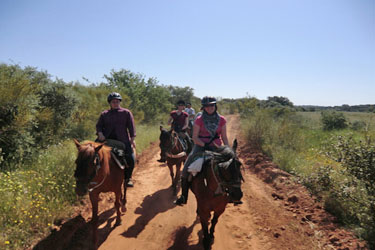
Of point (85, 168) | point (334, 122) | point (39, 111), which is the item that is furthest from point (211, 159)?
point (334, 122)

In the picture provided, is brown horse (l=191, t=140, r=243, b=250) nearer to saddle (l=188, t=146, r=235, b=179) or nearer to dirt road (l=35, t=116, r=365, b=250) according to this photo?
saddle (l=188, t=146, r=235, b=179)

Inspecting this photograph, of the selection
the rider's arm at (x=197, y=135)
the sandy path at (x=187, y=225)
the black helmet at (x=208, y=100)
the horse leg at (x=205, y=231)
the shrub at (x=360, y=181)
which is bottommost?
the sandy path at (x=187, y=225)

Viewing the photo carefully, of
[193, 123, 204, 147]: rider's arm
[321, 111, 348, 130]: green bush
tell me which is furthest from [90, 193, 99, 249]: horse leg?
[321, 111, 348, 130]: green bush

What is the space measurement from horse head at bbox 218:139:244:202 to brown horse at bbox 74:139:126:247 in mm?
2247

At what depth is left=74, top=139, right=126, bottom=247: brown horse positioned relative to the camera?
346cm

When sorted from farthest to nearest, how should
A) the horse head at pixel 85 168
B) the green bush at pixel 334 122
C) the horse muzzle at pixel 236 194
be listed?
the green bush at pixel 334 122
the horse head at pixel 85 168
the horse muzzle at pixel 236 194

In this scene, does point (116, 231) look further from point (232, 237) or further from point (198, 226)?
point (232, 237)

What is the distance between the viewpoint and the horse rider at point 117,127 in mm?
5006

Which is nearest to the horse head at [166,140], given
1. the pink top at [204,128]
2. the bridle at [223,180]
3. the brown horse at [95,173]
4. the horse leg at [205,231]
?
the brown horse at [95,173]

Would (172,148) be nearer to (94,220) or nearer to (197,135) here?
(197,135)

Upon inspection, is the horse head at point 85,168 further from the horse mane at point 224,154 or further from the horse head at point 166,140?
the horse head at point 166,140

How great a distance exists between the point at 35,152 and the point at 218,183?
6.99m

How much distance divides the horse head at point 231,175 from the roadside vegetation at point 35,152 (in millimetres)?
Result: 3759

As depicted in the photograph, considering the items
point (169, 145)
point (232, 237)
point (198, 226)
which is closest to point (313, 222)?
point (232, 237)
